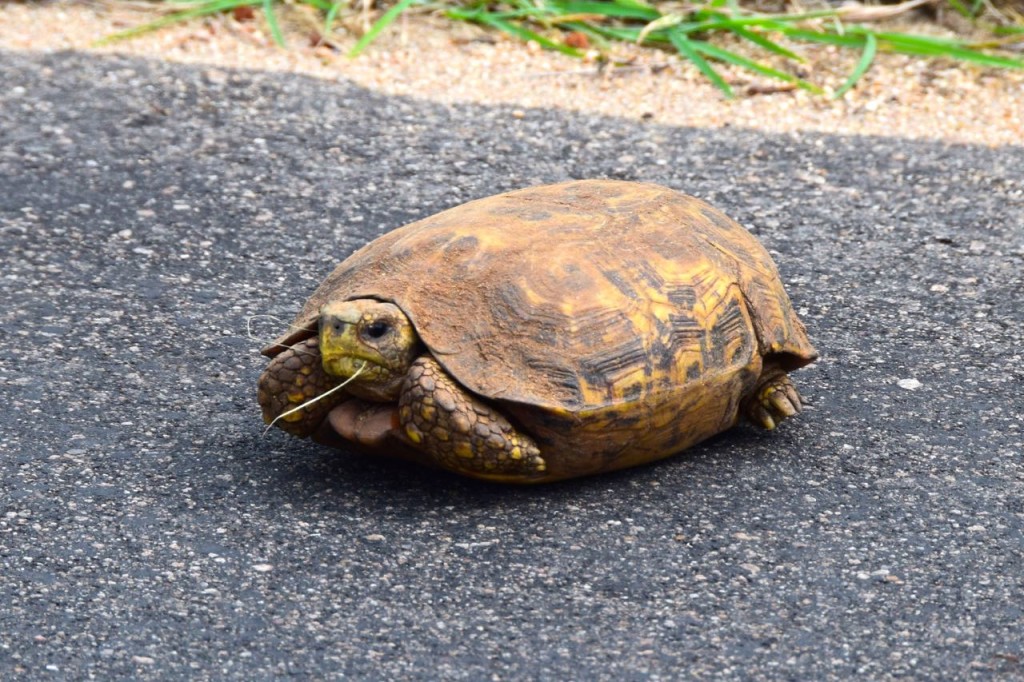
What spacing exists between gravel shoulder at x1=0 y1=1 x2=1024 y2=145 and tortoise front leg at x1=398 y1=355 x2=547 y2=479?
Result: 286 cm

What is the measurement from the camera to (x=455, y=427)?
2.82 metres

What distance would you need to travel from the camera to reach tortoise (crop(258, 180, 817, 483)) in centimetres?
285

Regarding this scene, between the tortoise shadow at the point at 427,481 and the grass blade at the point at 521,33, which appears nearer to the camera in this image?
the tortoise shadow at the point at 427,481

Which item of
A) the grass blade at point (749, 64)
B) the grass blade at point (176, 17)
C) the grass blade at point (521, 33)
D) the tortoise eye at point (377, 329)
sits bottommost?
the grass blade at point (176, 17)

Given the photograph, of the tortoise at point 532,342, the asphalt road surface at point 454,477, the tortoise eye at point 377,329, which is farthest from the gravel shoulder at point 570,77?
the tortoise eye at point 377,329

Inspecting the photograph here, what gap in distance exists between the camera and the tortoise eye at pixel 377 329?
9.44 ft

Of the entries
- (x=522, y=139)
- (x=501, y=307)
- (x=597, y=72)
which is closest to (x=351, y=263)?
(x=501, y=307)

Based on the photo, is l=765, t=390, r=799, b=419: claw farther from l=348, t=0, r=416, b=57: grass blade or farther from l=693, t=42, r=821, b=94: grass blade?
l=348, t=0, r=416, b=57: grass blade

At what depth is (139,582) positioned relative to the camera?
2.70 m

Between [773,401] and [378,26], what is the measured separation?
338 cm

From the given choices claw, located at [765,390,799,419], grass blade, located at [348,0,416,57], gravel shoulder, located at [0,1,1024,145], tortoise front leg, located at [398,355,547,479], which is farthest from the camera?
grass blade, located at [348,0,416,57]

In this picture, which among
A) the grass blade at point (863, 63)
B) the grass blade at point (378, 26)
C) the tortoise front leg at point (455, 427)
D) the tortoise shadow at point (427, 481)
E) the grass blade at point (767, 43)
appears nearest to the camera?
the tortoise front leg at point (455, 427)

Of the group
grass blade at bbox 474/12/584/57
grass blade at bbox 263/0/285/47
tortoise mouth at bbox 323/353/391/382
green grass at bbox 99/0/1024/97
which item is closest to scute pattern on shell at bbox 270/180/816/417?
tortoise mouth at bbox 323/353/391/382

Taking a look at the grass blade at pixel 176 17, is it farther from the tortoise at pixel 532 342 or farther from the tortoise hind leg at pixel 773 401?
the tortoise hind leg at pixel 773 401
